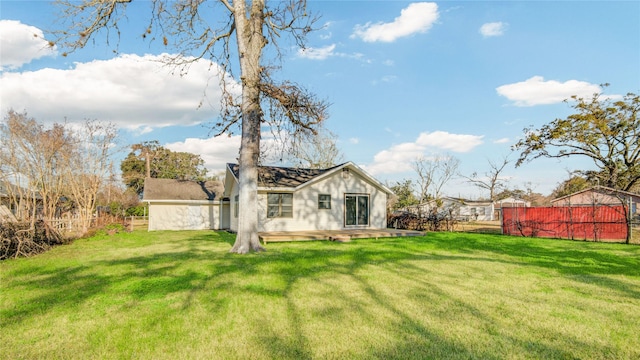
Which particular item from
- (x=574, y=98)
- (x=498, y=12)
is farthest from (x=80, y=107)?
(x=574, y=98)

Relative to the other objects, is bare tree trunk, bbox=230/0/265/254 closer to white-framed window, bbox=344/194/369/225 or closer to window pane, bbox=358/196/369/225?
white-framed window, bbox=344/194/369/225

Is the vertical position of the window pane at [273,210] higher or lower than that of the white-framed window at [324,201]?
lower

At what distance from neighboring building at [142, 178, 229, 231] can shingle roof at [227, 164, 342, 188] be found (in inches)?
240

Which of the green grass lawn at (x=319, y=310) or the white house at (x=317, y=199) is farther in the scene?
the white house at (x=317, y=199)

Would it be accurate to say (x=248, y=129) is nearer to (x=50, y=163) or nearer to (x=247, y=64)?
(x=247, y=64)

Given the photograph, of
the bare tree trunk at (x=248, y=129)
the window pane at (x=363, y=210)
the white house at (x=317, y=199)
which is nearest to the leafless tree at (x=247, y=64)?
the bare tree trunk at (x=248, y=129)

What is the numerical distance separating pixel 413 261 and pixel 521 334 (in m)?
5.10

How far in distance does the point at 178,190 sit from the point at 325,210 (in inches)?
527

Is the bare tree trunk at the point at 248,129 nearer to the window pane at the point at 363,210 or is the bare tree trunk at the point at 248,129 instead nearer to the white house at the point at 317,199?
the white house at the point at 317,199

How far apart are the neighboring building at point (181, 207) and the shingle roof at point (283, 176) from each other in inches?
240

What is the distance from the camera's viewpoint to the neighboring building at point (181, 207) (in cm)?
2361

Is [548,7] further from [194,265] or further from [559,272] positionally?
[194,265]

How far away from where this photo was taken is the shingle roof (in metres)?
16.4

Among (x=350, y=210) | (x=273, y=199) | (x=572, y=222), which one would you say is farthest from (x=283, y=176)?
(x=572, y=222)
